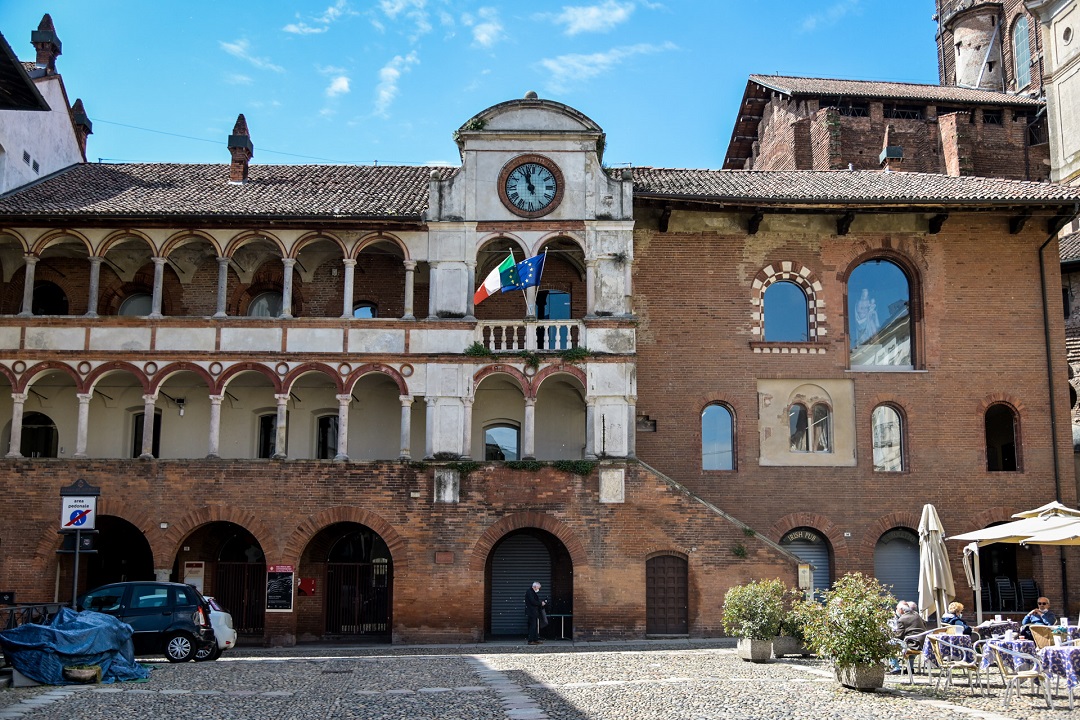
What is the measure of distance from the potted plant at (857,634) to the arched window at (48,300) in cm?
2297

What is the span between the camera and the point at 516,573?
28.4 m

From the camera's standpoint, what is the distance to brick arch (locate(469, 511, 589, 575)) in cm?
2628

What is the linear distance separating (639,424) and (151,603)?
12.8 metres

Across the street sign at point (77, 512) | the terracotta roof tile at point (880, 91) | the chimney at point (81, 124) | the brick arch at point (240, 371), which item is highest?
the terracotta roof tile at point (880, 91)

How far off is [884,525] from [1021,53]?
104ft

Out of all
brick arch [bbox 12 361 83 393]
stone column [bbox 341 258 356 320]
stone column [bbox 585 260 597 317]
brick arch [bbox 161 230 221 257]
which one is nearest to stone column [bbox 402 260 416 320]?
stone column [bbox 341 258 356 320]

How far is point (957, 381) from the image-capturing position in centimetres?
2931

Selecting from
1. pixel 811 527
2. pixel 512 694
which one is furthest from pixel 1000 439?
pixel 512 694

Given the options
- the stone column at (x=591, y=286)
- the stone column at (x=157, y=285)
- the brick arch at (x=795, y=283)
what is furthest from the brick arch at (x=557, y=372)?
the stone column at (x=157, y=285)

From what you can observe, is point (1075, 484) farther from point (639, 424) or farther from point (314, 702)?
point (314, 702)

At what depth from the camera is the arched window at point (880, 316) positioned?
98.0 ft

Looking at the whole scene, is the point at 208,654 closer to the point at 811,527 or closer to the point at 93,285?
the point at 93,285

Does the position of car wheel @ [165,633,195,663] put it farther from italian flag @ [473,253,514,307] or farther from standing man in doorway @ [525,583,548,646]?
italian flag @ [473,253,514,307]

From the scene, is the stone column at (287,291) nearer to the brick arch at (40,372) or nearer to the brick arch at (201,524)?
the brick arch at (201,524)
